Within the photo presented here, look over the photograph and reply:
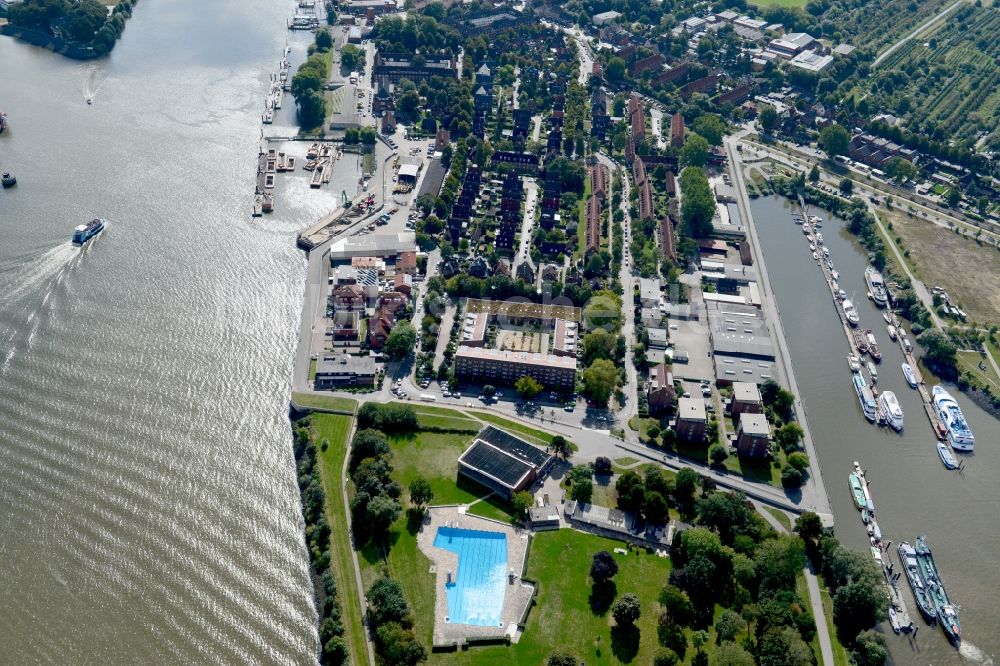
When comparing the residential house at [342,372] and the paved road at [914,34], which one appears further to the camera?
the paved road at [914,34]

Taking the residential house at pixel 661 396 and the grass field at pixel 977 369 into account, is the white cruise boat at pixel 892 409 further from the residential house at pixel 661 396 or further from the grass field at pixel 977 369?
the residential house at pixel 661 396

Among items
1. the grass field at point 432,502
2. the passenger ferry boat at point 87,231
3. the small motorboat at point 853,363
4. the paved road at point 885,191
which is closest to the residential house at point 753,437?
the small motorboat at point 853,363

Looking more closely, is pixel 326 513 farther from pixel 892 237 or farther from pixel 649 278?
pixel 892 237

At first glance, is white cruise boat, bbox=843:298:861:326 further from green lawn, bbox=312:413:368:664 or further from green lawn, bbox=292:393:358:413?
green lawn, bbox=312:413:368:664

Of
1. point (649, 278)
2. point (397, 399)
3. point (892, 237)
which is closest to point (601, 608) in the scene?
point (397, 399)

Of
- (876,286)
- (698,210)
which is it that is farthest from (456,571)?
(876,286)

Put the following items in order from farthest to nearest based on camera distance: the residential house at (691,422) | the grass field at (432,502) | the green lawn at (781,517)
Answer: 1. the residential house at (691,422)
2. the green lawn at (781,517)
3. the grass field at (432,502)

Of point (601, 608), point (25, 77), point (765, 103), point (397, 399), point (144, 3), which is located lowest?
point (601, 608)
